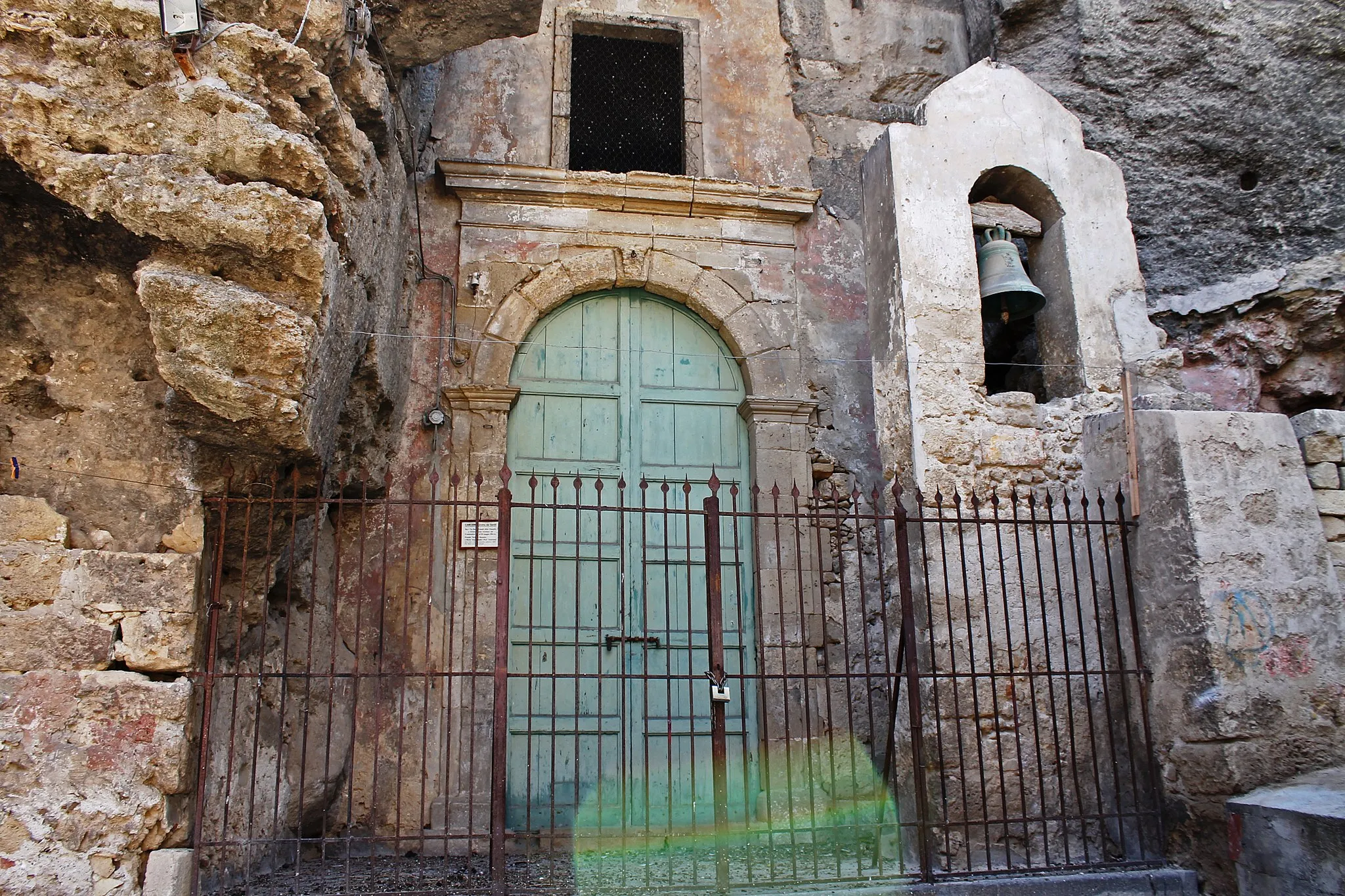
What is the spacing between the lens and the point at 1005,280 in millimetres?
5543

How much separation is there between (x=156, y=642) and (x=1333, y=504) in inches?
207

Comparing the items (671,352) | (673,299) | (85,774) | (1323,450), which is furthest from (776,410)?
(85,774)

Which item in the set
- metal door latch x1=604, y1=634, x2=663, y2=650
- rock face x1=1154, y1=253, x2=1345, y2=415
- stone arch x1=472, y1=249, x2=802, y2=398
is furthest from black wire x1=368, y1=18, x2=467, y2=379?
rock face x1=1154, y1=253, x2=1345, y2=415

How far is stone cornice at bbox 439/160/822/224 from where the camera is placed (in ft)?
21.4

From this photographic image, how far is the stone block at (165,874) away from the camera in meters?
3.75

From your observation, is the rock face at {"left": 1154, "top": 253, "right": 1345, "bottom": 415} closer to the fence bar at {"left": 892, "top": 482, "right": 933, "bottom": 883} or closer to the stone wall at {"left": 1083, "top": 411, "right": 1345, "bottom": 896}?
the stone wall at {"left": 1083, "top": 411, "right": 1345, "bottom": 896}

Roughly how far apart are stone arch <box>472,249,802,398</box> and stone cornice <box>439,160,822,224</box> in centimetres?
35

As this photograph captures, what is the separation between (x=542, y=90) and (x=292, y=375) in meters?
3.61

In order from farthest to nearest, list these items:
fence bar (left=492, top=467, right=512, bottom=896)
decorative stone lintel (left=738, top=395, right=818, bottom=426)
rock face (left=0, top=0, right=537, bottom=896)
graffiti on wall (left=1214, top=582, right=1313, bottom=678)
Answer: decorative stone lintel (left=738, top=395, right=818, bottom=426) < graffiti on wall (left=1214, top=582, right=1313, bottom=678) < fence bar (left=492, top=467, right=512, bottom=896) < rock face (left=0, top=0, right=537, bottom=896)

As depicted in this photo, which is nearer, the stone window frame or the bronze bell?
the bronze bell

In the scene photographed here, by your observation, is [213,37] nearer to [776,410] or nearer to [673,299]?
[673,299]

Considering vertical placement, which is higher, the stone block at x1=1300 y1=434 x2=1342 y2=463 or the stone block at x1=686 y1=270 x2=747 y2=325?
the stone block at x1=686 y1=270 x2=747 y2=325

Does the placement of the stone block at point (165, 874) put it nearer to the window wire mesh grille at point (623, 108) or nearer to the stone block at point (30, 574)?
the stone block at point (30, 574)

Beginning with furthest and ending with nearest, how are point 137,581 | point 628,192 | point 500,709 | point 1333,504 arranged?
point 628,192 → point 1333,504 → point 500,709 → point 137,581
